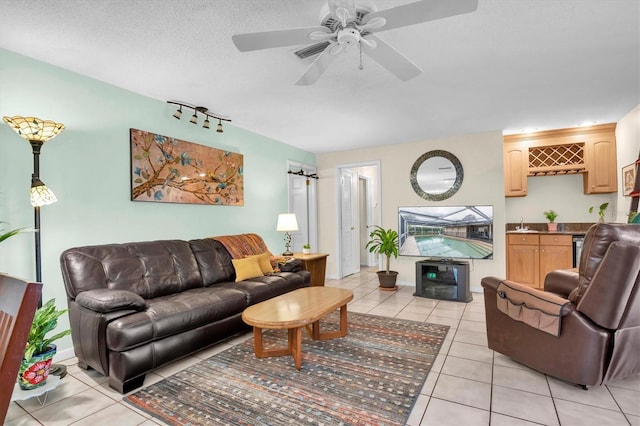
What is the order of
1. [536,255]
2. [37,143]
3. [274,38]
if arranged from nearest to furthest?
[274,38], [37,143], [536,255]

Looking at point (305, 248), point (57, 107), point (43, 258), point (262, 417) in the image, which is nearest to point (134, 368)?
point (262, 417)

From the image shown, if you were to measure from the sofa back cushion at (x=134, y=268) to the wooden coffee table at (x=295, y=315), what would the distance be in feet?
3.12

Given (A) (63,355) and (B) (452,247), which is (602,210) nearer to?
(B) (452,247)

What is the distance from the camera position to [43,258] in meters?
2.58

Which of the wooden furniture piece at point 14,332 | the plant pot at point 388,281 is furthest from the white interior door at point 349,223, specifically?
the wooden furniture piece at point 14,332

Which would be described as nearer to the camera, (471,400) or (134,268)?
(471,400)

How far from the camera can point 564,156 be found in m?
4.93

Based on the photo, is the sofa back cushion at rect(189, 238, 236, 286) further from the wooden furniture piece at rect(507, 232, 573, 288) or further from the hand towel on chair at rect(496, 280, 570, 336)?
the wooden furniture piece at rect(507, 232, 573, 288)

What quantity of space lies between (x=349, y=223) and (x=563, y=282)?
4.00 m

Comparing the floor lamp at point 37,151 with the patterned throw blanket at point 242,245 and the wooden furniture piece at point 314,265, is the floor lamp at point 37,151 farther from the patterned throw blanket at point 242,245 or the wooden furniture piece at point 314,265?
the wooden furniture piece at point 314,265

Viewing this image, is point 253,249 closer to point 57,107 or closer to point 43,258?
point 43,258

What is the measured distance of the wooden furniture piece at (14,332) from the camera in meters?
0.74

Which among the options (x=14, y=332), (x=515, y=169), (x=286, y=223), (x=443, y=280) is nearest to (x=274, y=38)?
(x=14, y=332)

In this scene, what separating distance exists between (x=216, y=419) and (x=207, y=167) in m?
2.85
